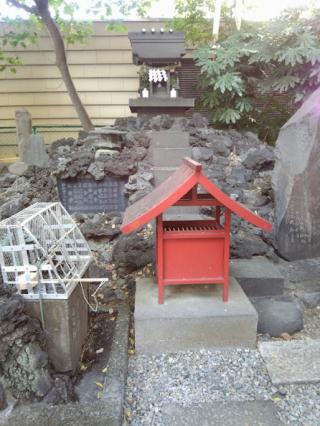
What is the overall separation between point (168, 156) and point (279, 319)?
15.5 ft

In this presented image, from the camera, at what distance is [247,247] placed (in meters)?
5.72

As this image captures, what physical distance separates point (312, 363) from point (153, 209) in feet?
8.00

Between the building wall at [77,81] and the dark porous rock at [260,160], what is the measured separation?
7.15 meters

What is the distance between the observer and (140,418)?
3.08 metres

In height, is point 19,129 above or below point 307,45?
below

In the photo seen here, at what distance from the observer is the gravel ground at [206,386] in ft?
10.3

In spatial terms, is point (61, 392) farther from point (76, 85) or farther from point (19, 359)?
point (76, 85)

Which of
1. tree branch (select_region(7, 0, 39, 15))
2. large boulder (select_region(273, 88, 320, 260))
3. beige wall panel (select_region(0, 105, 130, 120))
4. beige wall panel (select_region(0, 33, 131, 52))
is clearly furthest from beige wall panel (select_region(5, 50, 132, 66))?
large boulder (select_region(273, 88, 320, 260))

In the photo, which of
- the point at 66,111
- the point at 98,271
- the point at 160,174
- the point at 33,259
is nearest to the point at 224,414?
the point at 33,259

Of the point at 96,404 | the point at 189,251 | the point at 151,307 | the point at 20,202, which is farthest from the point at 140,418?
the point at 20,202

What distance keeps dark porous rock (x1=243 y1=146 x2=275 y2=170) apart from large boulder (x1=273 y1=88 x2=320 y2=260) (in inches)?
73.0

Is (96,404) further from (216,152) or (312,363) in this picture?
(216,152)

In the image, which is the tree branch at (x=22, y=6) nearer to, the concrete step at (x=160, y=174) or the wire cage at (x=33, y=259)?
the concrete step at (x=160, y=174)

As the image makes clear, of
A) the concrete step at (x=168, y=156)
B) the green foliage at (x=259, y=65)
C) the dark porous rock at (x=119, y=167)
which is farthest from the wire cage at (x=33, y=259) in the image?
the green foliage at (x=259, y=65)
